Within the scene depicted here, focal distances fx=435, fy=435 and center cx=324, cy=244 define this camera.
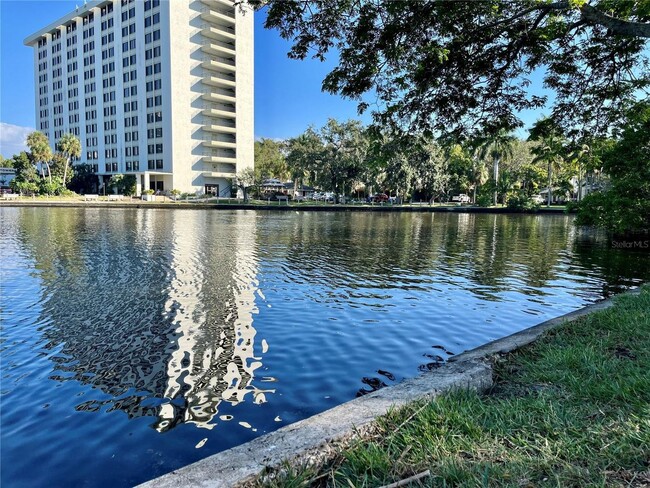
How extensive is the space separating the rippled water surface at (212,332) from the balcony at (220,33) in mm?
65743

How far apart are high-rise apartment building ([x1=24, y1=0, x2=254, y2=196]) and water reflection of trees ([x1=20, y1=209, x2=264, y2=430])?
197 ft

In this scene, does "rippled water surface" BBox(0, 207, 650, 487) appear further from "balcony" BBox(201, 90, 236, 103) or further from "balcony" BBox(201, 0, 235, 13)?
"balcony" BBox(201, 0, 235, 13)

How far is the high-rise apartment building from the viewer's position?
7200 centimetres

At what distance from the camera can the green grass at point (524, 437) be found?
109 inches

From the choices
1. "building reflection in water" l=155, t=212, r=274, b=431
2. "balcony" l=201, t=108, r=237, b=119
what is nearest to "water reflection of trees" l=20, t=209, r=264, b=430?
"building reflection in water" l=155, t=212, r=274, b=431

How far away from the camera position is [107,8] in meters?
78.0

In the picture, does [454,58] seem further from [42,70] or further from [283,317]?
[42,70]

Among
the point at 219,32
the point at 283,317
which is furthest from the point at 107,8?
the point at 283,317

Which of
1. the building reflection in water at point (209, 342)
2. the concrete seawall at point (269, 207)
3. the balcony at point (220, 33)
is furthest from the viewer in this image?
the balcony at point (220, 33)

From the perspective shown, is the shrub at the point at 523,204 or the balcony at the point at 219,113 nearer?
the shrub at the point at 523,204

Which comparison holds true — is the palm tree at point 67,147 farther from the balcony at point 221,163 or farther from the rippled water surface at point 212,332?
the rippled water surface at point 212,332

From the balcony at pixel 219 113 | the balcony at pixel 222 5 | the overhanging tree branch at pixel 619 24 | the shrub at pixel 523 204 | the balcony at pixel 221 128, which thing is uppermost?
the balcony at pixel 222 5

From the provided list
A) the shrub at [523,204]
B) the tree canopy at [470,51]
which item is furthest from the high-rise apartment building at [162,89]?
the tree canopy at [470,51]

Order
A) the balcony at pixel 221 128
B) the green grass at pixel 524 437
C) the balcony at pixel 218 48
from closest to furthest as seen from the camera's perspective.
→ the green grass at pixel 524 437
the balcony at pixel 218 48
the balcony at pixel 221 128
